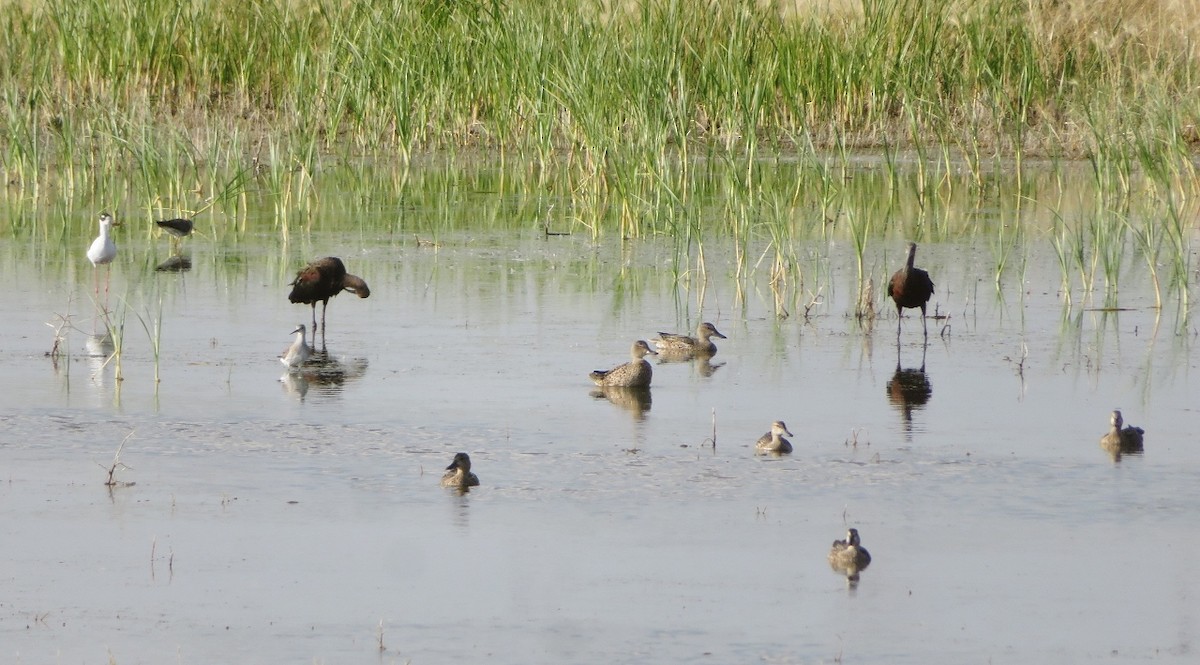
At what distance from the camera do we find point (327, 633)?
542 cm

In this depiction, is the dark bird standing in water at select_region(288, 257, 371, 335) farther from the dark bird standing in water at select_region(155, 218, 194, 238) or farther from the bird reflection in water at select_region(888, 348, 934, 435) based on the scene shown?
the bird reflection in water at select_region(888, 348, 934, 435)

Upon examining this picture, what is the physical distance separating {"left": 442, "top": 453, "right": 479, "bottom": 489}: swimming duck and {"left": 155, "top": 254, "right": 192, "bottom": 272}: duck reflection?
249 inches

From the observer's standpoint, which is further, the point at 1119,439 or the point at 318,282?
the point at 318,282

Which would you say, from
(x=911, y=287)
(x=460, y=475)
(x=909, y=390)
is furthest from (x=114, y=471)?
(x=911, y=287)

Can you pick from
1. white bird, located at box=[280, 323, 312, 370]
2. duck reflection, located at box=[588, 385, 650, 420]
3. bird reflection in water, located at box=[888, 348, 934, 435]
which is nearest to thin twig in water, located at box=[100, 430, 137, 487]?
white bird, located at box=[280, 323, 312, 370]

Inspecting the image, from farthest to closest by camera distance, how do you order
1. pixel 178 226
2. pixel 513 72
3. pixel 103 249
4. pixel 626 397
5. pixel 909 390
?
pixel 513 72 < pixel 178 226 < pixel 103 249 < pixel 909 390 < pixel 626 397

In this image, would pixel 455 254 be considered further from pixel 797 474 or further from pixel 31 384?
pixel 797 474

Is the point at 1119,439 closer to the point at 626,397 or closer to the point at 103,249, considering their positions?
the point at 626,397

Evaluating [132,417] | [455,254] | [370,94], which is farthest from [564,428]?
[370,94]

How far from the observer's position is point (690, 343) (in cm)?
1015

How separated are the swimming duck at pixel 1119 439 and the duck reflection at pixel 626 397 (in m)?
2.09

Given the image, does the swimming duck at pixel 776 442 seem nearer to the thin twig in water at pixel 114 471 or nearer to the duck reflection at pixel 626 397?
the duck reflection at pixel 626 397

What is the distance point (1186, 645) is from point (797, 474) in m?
2.24

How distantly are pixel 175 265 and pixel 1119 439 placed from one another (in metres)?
7.27
